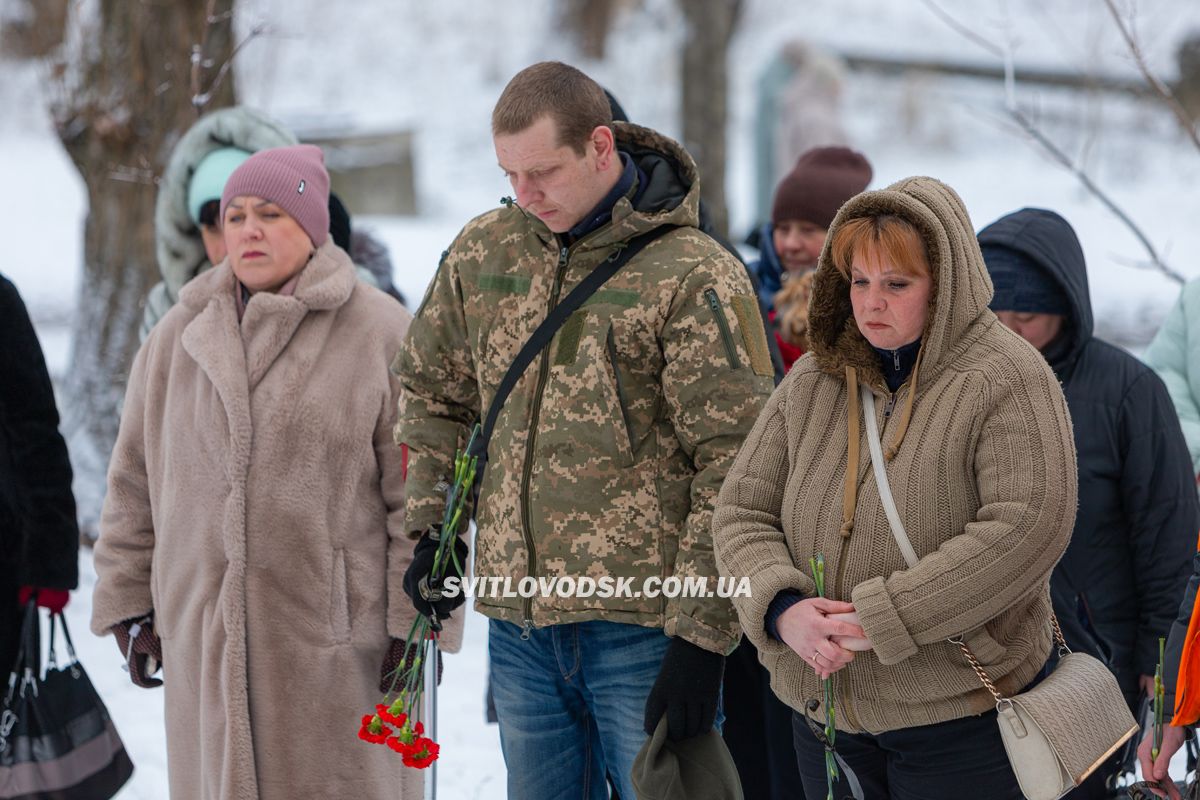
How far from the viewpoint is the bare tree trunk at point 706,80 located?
12.3 m

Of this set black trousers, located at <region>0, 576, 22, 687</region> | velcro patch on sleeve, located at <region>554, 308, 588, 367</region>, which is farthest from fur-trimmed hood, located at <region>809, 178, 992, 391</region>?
black trousers, located at <region>0, 576, 22, 687</region>

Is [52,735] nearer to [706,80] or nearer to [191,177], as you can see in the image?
[191,177]

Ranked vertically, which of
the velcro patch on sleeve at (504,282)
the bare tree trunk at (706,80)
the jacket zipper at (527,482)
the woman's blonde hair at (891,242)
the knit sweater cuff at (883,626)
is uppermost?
the bare tree trunk at (706,80)

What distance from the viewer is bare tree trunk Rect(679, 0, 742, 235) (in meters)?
12.3

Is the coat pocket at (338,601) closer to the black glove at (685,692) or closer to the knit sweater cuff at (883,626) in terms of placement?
the black glove at (685,692)

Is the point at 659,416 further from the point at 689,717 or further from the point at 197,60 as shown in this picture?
the point at 197,60

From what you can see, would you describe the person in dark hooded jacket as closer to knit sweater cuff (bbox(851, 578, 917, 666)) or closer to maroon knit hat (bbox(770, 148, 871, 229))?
maroon knit hat (bbox(770, 148, 871, 229))

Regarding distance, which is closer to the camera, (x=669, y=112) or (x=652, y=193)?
(x=652, y=193)

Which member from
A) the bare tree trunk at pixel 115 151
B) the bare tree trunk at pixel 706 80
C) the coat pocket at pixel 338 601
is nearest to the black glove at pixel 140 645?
the coat pocket at pixel 338 601

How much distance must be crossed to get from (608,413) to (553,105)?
1.96ft

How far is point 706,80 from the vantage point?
1232 centimetres

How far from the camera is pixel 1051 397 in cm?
242

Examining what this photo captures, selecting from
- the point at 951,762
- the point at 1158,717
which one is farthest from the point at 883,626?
the point at 1158,717

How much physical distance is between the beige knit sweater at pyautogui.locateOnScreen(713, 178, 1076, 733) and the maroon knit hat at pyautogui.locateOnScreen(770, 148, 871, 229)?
5.33 feet
